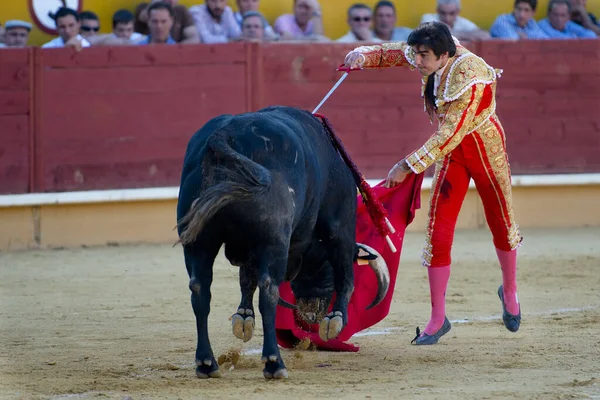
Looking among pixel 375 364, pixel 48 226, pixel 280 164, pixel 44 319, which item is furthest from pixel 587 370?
pixel 48 226

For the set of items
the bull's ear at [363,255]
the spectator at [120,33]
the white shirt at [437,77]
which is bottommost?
the bull's ear at [363,255]

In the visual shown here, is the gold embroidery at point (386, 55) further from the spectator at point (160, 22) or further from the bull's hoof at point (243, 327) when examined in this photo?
the spectator at point (160, 22)

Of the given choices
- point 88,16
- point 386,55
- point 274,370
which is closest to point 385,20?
point 88,16

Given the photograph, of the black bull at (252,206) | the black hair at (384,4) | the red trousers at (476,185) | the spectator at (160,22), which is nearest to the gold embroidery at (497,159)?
the red trousers at (476,185)

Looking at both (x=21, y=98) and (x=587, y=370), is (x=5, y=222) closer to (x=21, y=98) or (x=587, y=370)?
(x=21, y=98)

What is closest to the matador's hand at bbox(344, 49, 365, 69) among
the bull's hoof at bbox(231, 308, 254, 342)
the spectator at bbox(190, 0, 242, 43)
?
the bull's hoof at bbox(231, 308, 254, 342)

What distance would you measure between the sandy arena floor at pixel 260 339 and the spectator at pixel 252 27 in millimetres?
1738

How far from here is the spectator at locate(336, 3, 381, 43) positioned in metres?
8.11

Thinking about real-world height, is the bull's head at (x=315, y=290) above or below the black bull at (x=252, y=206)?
below

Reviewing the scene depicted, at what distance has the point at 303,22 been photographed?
8.21 m

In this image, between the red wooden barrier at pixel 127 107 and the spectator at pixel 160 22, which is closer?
the red wooden barrier at pixel 127 107

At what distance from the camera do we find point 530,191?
8344 mm

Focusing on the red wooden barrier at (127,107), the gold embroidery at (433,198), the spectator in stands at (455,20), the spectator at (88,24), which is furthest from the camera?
the spectator in stands at (455,20)

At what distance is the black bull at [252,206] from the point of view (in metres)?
3.26
